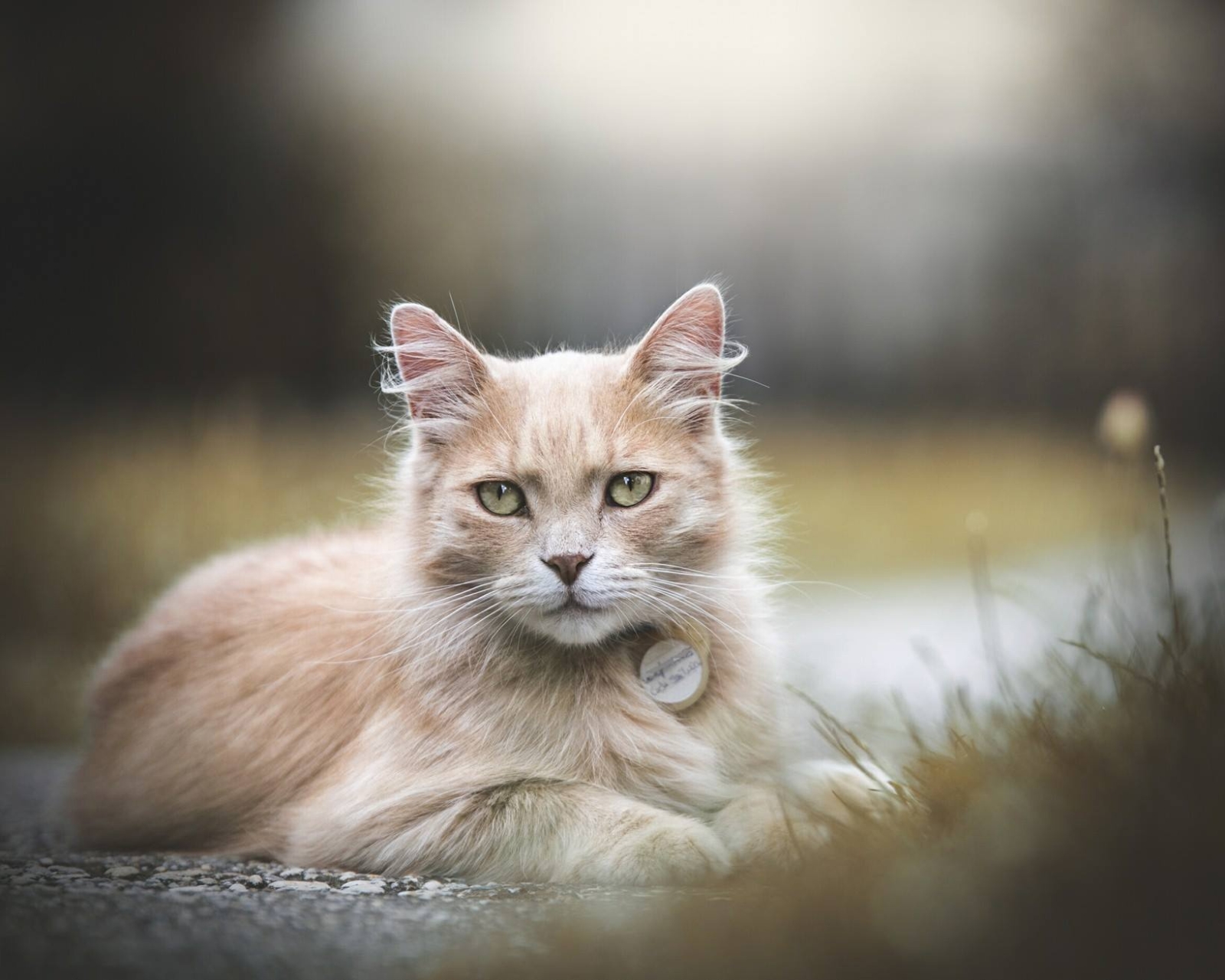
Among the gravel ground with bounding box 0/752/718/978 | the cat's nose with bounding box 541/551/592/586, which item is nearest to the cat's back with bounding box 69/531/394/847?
the gravel ground with bounding box 0/752/718/978

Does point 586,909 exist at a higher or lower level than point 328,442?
lower

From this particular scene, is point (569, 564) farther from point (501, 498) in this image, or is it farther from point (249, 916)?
point (249, 916)

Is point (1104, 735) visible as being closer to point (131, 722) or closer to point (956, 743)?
point (956, 743)

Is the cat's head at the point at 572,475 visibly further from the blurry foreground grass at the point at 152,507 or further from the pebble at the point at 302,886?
the blurry foreground grass at the point at 152,507

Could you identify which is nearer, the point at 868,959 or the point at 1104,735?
the point at 868,959

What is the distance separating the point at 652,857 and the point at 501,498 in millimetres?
623

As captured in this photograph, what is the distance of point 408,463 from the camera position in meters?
1.94

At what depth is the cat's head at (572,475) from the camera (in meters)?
1.63

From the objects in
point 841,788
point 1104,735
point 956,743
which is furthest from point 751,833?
point 1104,735

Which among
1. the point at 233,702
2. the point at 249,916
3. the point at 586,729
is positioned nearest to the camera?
the point at 249,916

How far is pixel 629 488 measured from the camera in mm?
1715

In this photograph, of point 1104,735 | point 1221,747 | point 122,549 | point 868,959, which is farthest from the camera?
point 122,549

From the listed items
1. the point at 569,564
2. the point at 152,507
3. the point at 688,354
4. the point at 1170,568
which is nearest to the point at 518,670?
the point at 569,564

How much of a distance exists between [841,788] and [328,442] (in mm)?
2834
